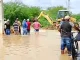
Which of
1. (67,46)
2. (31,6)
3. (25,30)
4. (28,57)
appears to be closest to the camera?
(28,57)

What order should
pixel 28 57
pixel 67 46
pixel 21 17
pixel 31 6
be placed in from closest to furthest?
pixel 28 57
pixel 67 46
pixel 21 17
pixel 31 6

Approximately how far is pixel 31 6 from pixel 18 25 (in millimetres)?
48293

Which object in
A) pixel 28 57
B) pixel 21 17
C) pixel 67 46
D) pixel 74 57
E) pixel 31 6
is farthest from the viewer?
pixel 31 6

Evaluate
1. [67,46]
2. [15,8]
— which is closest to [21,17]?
[15,8]

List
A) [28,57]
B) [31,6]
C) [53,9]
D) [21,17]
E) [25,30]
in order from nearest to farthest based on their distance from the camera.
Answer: [28,57] → [25,30] → [21,17] → [31,6] → [53,9]

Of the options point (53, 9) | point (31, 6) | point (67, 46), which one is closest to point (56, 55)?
point (67, 46)

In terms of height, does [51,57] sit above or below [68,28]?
below

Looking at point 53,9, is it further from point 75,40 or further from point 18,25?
point 75,40

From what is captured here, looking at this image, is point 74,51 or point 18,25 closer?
point 74,51

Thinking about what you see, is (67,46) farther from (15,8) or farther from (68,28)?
(15,8)

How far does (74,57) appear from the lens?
13.0m

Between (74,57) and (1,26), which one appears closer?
(74,57)

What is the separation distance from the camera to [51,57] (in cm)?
1451

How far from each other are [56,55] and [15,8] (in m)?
37.1
